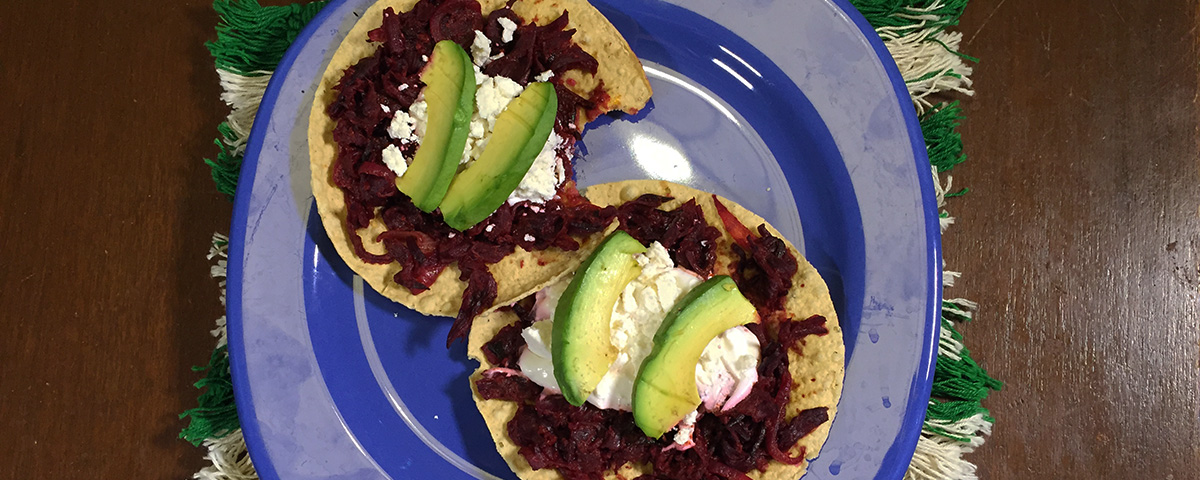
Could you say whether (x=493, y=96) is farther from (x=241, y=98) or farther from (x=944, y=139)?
(x=944, y=139)

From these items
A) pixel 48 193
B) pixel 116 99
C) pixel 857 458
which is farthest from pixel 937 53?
pixel 48 193

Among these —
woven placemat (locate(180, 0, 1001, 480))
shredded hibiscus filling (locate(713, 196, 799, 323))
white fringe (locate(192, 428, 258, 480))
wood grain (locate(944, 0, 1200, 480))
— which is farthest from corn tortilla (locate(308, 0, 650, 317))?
wood grain (locate(944, 0, 1200, 480))

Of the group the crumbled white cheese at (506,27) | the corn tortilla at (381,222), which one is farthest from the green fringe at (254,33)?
the crumbled white cheese at (506,27)

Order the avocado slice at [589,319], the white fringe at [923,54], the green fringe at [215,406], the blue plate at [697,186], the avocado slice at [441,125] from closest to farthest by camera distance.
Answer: the avocado slice at [589,319], the avocado slice at [441,125], the blue plate at [697,186], the green fringe at [215,406], the white fringe at [923,54]

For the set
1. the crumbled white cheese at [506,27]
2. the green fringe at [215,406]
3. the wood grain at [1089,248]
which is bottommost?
the green fringe at [215,406]

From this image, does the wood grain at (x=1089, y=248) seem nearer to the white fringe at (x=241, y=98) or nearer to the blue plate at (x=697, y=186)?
the blue plate at (x=697, y=186)

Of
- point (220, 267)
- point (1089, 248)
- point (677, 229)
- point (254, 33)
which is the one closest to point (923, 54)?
point (1089, 248)
